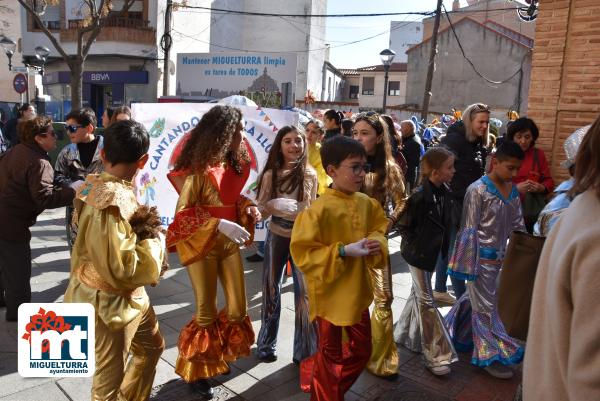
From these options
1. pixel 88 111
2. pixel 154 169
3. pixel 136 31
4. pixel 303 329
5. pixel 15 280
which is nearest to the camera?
pixel 303 329

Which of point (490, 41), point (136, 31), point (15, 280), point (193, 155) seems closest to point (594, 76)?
point (193, 155)

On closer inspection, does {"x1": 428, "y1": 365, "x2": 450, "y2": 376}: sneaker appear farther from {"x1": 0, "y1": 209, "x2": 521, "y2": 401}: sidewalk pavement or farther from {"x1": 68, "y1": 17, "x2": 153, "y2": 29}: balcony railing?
{"x1": 68, "y1": 17, "x2": 153, "y2": 29}: balcony railing

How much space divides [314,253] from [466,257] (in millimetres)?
1484

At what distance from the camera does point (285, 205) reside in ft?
11.1

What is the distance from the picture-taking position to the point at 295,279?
360 centimetres

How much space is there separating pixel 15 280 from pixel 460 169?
433 centimetres

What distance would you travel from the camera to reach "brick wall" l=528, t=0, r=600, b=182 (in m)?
5.03

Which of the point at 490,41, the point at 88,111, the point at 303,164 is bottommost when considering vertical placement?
the point at 303,164

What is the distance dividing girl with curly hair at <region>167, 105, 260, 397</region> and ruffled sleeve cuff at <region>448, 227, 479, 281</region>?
5.16 ft

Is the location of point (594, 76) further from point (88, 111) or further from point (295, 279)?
point (88, 111)

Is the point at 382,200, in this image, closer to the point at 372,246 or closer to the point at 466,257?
the point at 466,257

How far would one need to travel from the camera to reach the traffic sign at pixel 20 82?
48.3 ft

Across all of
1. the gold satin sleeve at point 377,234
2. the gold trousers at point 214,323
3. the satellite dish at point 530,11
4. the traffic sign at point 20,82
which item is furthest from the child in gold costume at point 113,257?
the traffic sign at point 20,82

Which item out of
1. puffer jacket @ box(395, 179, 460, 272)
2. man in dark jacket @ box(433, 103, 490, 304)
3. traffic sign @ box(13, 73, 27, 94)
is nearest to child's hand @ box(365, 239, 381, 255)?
puffer jacket @ box(395, 179, 460, 272)
